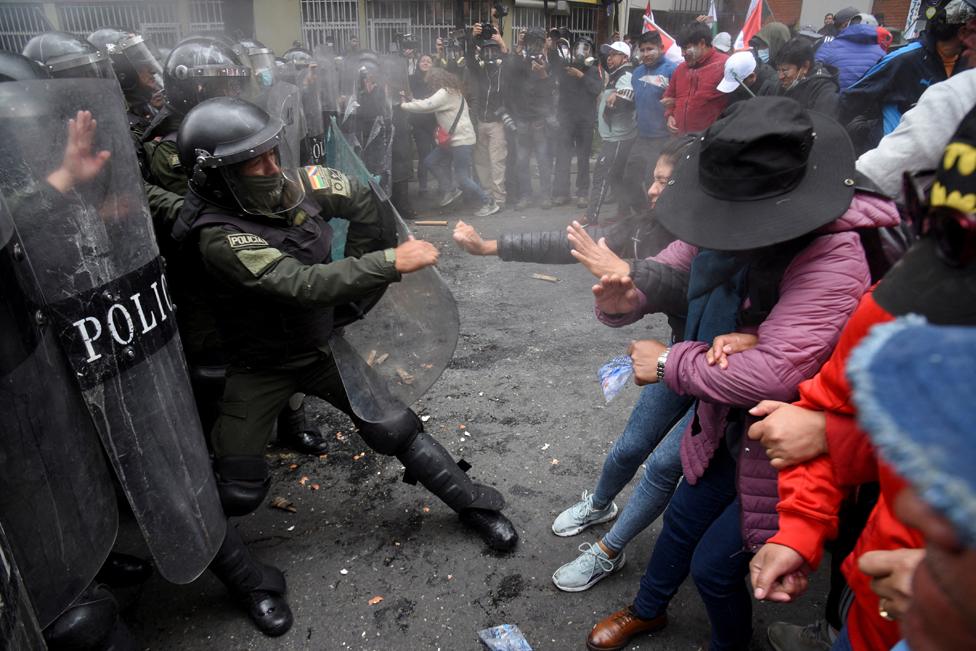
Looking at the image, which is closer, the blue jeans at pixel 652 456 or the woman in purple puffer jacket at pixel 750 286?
the woman in purple puffer jacket at pixel 750 286

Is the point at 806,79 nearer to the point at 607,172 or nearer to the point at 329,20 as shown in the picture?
the point at 607,172

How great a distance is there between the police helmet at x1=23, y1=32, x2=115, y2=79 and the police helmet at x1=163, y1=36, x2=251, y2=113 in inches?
14.2

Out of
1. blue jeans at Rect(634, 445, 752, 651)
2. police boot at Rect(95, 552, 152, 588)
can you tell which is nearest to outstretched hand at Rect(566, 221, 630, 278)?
blue jeans at Rect(634, 445, 752, 651)

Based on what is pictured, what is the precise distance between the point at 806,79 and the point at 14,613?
6166 mm

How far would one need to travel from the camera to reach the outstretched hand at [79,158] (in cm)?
160

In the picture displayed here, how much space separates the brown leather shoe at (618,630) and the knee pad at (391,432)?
1023 mm

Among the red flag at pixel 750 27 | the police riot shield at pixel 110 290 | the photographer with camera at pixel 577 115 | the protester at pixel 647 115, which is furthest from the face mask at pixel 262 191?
the photographer with camera at pixel 577 115

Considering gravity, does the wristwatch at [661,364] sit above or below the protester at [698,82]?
below

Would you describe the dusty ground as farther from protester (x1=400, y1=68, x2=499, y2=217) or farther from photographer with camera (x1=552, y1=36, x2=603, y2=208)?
photographer with camera (x1=552, y1=36, x2=603, y2=208)


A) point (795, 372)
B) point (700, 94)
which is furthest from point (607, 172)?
point (795, 372)

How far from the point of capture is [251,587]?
2.45 metres

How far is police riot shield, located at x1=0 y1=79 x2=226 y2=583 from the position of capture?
5.12 feet

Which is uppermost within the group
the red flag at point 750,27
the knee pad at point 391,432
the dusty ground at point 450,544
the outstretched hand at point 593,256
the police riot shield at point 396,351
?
the red flag at point 750,27

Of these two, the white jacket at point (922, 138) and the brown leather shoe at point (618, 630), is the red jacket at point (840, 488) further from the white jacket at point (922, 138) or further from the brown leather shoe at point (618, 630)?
the brown leather shoe at point (618, 630)
